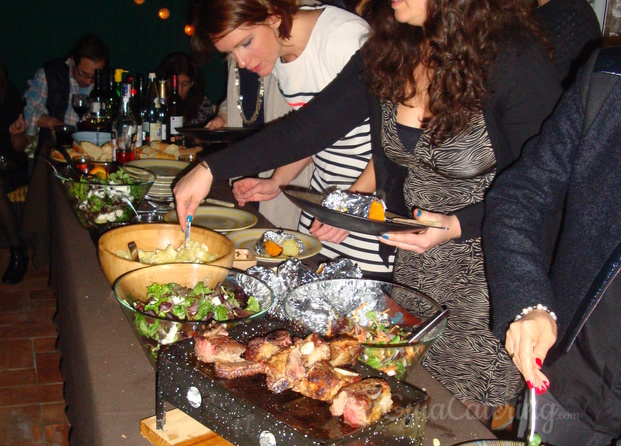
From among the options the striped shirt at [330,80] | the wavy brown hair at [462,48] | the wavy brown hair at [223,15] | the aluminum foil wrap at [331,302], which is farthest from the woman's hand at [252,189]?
the aluminum foil wrap at [331,302]

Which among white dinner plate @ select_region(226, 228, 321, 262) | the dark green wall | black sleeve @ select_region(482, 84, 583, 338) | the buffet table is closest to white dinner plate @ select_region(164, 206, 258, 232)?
white dinner plate @ select_region(226, 228, 321, 262)

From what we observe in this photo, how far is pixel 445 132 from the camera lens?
1.49 metres

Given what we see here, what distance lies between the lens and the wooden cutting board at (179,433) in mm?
908

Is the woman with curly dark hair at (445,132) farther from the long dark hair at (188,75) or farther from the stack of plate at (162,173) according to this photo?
the long dark hair at (188,75)

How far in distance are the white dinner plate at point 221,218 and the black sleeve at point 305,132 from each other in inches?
12.2

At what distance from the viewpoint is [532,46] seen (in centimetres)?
138

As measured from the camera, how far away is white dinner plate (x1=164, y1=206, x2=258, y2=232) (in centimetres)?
189

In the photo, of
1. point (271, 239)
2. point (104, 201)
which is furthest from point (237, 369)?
point (104, 201)

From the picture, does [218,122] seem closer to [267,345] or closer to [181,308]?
[181,308]

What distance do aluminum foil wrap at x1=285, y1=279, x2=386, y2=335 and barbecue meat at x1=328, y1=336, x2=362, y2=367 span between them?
168 millimetres

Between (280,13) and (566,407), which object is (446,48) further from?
(566,407)

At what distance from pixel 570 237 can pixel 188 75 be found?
474 cm

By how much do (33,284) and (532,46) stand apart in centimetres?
353

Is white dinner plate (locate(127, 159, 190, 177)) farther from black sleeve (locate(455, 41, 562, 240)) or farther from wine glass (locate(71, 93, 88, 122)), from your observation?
black sleeve (locate(455, 41, 562, 240))
